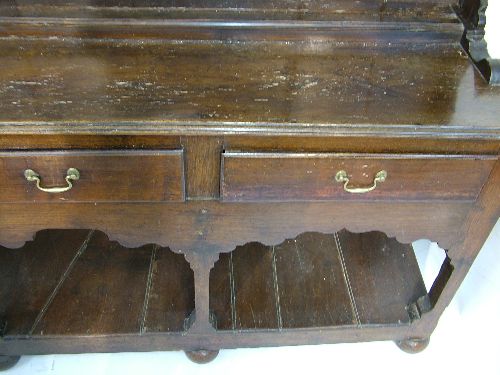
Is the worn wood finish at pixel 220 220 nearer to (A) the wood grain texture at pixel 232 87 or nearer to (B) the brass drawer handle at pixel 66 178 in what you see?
(B) the brass drawer handle at pixel 66 178

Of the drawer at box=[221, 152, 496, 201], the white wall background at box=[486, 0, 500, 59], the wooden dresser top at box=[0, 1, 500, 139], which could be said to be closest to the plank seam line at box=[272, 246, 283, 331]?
the drawer at box=[221, 152, 496, 201]

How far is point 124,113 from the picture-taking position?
869 mm

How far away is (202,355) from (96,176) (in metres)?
0.60

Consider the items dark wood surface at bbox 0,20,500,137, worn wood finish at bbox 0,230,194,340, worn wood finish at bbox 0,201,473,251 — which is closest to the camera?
dark wood surface at bbox 0,20,500,137

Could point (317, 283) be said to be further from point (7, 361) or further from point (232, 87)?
point (7, 361)

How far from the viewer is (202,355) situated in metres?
1.31

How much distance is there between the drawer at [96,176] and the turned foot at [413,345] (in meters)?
0.76

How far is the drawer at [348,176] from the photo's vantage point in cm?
92

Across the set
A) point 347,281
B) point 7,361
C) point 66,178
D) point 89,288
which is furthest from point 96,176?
point 347,281

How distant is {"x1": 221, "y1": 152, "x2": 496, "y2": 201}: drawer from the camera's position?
0.92 meters

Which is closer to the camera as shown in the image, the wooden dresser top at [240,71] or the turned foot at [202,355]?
the wooden dresser top at [240,71]

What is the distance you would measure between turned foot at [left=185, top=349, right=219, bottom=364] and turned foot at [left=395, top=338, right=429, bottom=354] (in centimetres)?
48

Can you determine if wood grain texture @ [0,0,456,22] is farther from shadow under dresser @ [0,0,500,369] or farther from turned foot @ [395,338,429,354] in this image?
turned foot @ [395,338,429,354]

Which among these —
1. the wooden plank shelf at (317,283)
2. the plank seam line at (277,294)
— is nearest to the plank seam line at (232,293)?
the wooden plank shelf at (317,283)
